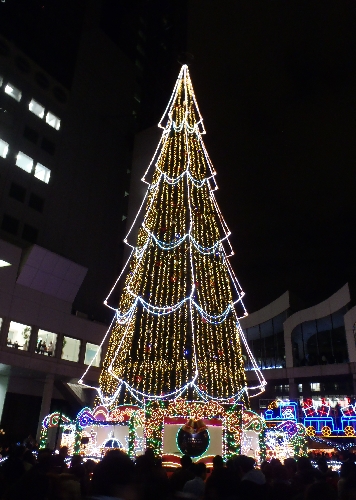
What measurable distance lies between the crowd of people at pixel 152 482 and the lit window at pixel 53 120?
33039 mm

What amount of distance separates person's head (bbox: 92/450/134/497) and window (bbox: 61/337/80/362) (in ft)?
97.7

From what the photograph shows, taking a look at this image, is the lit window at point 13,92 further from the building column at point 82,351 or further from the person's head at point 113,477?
the person's head at point 113,477

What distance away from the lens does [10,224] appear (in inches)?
1201

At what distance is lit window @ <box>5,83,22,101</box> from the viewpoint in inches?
1290

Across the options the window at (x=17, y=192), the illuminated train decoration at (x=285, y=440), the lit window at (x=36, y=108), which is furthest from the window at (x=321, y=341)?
the lit window at (x=36, y=108)

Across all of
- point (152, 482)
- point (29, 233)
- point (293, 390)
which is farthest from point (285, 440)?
point (29, 233)

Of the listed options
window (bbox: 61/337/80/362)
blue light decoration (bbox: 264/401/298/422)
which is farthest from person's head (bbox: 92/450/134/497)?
window (bbox: 61/337/80/362)

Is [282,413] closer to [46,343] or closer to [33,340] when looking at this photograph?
[33,340]

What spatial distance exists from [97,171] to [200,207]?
24375 millimetres

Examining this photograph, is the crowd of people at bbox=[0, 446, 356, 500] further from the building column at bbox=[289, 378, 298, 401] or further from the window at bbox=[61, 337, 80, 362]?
the building column at bbox=[289, 378, 298, 401]

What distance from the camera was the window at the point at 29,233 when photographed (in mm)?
31266

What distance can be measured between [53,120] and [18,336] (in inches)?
760

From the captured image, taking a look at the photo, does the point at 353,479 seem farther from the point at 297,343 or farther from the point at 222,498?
the point at 297,343

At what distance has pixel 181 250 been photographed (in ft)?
61.8
